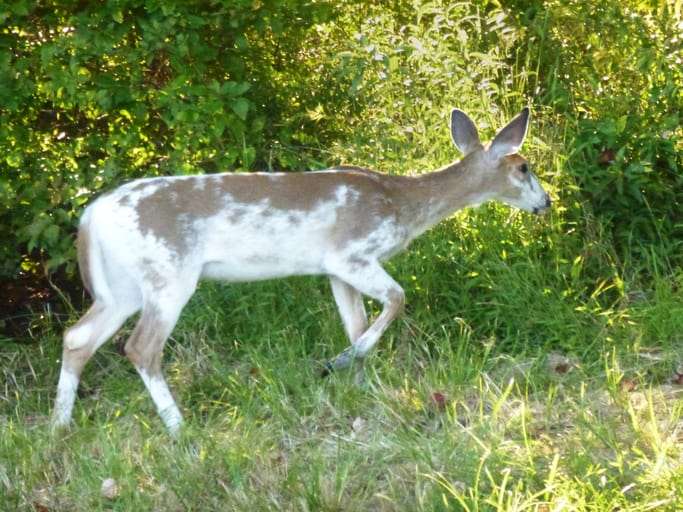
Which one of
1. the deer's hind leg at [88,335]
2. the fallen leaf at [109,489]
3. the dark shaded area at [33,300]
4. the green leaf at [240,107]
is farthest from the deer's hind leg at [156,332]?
the dark shaded area at [33,300]

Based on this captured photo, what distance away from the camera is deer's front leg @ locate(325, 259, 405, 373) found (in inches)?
287

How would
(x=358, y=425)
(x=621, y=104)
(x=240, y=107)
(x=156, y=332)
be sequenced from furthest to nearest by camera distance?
1. (x=621, y=104)
2. (x=240, y=107)
3. (x=156, y=332)
4. (x=358, y=425)

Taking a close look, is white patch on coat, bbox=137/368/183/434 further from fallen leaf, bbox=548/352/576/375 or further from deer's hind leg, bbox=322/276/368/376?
fallen leaf, bbox=548/352/576/375

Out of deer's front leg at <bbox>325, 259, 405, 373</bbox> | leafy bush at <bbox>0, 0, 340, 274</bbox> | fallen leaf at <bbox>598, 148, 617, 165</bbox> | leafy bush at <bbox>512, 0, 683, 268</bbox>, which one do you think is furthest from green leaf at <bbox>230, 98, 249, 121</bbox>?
fallen leaf at <bbox>598, 148, 617, 165</bbox>

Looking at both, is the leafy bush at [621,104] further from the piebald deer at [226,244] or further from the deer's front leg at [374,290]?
the deer's front leg at [374,290]

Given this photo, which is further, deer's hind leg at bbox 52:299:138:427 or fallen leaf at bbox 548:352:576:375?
deer's hind leg at bbox 52:299:138:427

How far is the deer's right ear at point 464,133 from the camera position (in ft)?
26.3

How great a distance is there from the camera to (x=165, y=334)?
277 inches

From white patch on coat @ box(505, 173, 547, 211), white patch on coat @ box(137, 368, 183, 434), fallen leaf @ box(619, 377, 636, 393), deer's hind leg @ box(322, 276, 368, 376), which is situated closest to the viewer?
fallen leaf @ box(619, 377, 636, 393)

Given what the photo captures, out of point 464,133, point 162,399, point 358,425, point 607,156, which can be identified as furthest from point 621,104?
point 162,399

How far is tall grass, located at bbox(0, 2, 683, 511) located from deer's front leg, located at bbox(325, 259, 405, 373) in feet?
0.63

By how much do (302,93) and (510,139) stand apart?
6.68 ft

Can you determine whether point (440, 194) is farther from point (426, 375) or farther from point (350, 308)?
point (426, 375)

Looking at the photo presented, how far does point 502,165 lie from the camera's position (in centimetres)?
806
